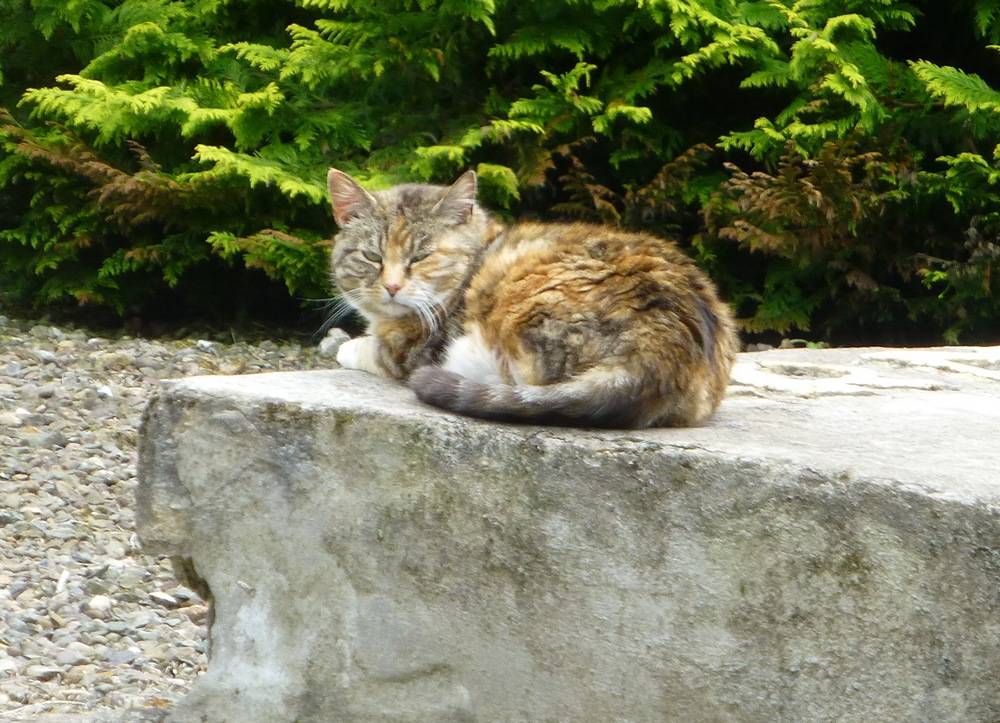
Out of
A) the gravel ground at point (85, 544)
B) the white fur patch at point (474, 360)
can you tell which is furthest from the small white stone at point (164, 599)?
the white fur patch at point (474, 360)

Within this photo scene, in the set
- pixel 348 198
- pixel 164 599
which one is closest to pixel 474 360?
pixel 348 198

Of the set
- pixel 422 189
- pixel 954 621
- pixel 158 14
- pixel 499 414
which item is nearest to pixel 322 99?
pixel 158 14

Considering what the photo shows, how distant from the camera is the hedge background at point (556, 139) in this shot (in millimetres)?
6531

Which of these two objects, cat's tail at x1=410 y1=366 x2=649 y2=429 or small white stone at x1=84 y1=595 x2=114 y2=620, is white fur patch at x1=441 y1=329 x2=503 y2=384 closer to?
cat's tail at x1=410 y1=366 x2=649 y2=429

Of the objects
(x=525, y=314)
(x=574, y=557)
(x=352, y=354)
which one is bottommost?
(x=574, y=557)

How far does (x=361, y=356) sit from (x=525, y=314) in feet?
2.84

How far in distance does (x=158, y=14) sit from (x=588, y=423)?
5.93 m

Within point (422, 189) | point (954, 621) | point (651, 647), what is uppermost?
point (422, 189)

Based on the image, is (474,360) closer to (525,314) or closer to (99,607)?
(525,314)

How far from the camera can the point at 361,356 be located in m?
4.00

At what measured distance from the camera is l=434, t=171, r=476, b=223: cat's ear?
402 cm

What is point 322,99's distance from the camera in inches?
302

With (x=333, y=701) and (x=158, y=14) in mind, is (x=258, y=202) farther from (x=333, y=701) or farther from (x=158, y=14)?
(x=333, y=701)

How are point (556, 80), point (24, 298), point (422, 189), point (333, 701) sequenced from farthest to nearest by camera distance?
point (24, 298) < point (556, 80) < point (422, 189) < point (333, 701)
